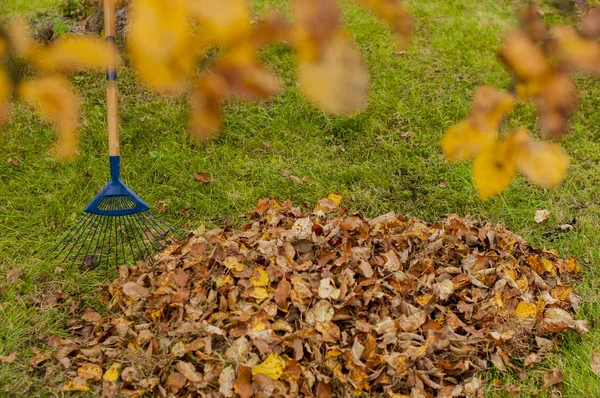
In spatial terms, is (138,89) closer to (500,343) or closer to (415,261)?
(415,261)

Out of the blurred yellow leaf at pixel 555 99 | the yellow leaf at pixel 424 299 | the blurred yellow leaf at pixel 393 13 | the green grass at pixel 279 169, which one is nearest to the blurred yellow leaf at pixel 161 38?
the blurred yellow leaf at pixel 393 13

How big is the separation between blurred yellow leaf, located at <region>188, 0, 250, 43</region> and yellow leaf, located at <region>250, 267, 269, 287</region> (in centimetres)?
132

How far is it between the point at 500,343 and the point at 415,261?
0.51 metres


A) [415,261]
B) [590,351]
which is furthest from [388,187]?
[590,351]

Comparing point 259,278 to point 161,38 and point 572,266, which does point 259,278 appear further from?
point 572,266

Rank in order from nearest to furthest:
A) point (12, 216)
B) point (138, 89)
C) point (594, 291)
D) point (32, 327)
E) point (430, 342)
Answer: point (430, 342)
point (32, 327)
point (594, 291)
point (12, 216)
point (138, 89)

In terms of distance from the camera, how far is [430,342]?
2.14m

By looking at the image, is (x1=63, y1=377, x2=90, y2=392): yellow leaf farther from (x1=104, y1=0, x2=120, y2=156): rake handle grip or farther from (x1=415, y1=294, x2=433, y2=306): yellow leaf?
Answer: (x1=415, y1=294, x2=433, y2=306): yellow leaf

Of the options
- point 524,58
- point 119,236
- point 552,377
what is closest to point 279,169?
point 119,236

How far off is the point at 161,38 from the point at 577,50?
107 centimetres

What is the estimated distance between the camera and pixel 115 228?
2.62 m

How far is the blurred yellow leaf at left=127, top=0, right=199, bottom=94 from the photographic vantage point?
40.1 inches

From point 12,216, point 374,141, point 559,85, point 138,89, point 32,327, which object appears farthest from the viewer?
point 138,89

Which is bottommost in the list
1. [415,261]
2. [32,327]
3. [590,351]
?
[32,327]
